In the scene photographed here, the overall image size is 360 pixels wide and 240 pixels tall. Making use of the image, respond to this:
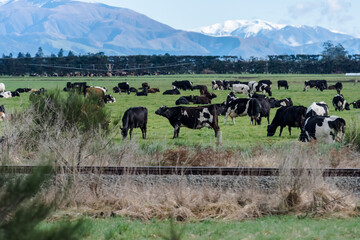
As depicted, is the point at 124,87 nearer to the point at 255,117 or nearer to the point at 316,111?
the point at 255,117

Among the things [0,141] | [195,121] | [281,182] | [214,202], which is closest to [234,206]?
[214,202]

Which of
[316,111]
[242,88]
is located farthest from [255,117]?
[242,88]

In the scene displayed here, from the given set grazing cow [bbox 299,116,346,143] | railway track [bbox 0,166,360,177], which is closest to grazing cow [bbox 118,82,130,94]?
grazing cow [bbox 299,116,346,143]

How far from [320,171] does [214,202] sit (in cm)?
242

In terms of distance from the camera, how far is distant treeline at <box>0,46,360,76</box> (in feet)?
437

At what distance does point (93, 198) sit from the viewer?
1204 centimetres

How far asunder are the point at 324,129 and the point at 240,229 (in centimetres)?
1106

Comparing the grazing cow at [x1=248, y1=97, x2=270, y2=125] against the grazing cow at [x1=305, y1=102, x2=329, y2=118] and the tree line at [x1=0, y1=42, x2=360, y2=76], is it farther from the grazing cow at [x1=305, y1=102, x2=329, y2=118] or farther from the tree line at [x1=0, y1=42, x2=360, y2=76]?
the tree line at [x1=0, y1=42, x2=360, y2=76]

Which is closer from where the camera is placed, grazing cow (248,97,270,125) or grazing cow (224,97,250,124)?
grazing cow (248,97,270,125)

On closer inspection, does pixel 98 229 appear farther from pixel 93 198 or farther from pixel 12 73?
pixel 12 73

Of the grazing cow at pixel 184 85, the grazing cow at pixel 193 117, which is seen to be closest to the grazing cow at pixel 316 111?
the grazing cow at pixel 193 117

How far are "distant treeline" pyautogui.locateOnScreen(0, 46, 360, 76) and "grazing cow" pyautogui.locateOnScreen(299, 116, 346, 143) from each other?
356ft

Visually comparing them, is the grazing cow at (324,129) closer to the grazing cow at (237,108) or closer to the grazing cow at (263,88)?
the grazing cow at (237,108)

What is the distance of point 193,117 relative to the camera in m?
24.4
